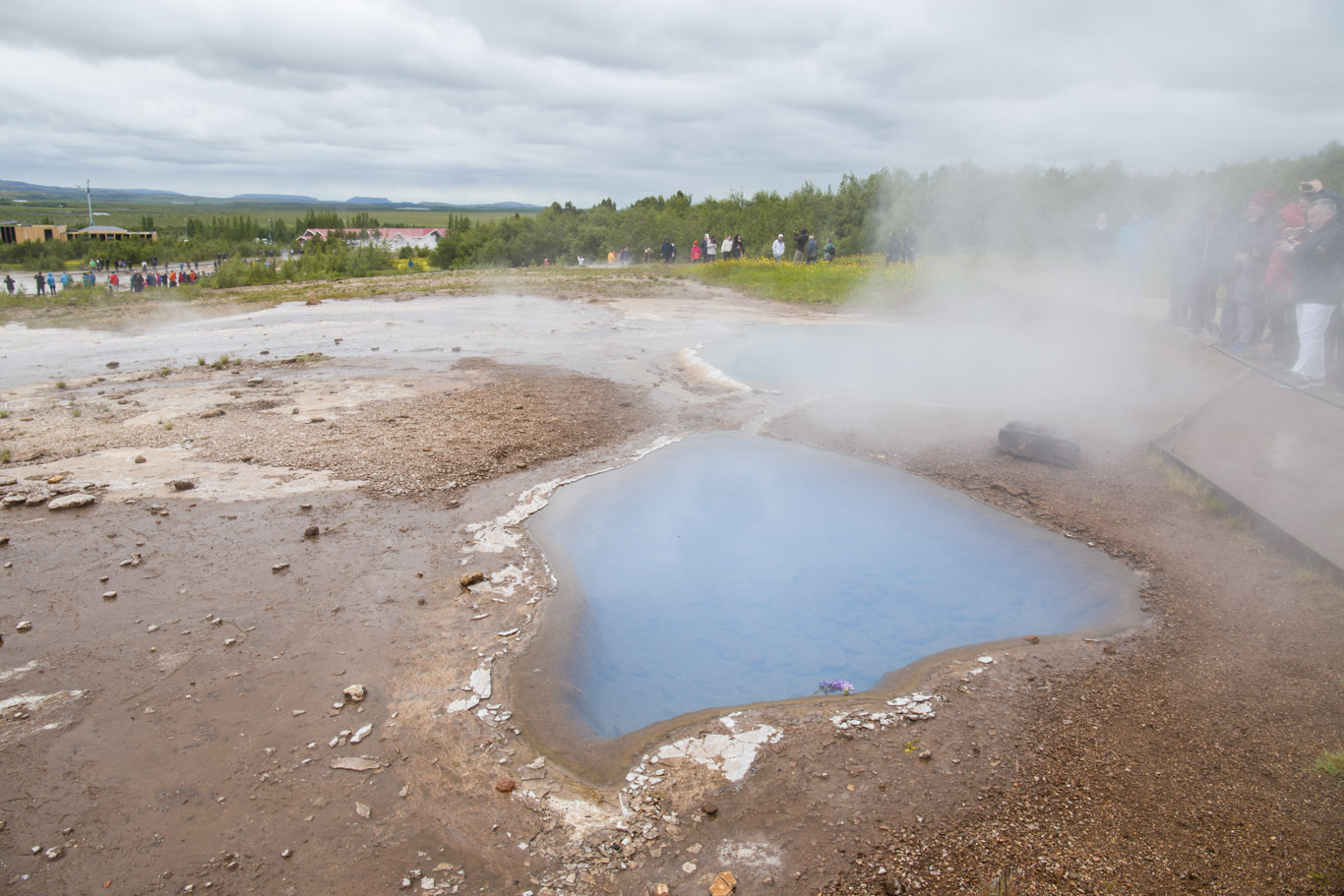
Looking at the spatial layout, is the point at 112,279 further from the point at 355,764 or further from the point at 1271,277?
the point at 1271,277

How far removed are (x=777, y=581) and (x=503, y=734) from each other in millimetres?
2109

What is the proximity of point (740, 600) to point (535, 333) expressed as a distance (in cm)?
1024

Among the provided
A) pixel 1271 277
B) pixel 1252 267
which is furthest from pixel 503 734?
pixel 1252 267

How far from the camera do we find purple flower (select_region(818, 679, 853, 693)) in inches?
144

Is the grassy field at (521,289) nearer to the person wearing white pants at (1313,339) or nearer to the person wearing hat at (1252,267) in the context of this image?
the person wearing hat at (1252,267)

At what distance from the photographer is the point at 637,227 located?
131 feet

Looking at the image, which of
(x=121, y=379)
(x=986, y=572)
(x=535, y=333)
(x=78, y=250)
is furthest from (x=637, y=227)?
(x=78, y=250)

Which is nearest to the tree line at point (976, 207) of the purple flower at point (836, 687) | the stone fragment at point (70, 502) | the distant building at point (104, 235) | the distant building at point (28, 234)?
the purple flower at point (836, 687)

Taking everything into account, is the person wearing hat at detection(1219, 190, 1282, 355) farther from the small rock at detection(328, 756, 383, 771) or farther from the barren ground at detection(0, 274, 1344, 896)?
the small rock at detection(328, 756, 383, 771)

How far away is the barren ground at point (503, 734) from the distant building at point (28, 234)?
310ft

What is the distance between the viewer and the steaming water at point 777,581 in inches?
153

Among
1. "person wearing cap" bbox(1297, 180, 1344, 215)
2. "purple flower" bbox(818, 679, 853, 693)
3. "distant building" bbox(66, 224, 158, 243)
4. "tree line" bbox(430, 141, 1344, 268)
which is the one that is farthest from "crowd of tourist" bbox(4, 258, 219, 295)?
"person wearing cap" bbox(1297, 180, 1344, 215)

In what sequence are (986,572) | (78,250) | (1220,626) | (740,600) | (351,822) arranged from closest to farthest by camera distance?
(351,822) < (1220,626) < (740,600) < (986,572) < (78,250)

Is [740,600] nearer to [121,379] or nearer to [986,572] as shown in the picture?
[986,572]
